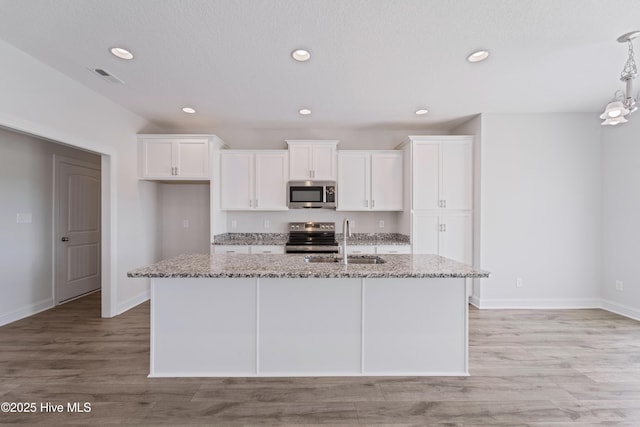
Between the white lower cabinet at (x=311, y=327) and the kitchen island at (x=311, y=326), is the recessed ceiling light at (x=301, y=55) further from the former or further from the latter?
the white lower cabinet at (x=311, y=327)

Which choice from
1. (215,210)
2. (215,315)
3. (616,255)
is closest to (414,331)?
(215,315)

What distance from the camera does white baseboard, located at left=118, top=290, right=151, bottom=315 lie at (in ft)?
12.6

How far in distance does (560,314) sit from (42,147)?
7232 millimetres

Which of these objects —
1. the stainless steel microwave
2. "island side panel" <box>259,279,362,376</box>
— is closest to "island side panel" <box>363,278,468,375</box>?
"island side panel" <box>259,279,362,376</box>

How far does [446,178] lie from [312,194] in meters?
1.95

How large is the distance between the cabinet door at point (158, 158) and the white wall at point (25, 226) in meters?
1.21

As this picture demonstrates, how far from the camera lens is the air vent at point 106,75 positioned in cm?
286

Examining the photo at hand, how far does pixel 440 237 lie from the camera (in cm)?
415

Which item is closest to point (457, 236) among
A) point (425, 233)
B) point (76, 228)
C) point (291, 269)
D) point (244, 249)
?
point (425, 233)

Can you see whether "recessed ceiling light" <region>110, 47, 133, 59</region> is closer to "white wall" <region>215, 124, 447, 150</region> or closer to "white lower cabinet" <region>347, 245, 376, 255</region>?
"white wall" <region>215, 124, 447, 150</region>

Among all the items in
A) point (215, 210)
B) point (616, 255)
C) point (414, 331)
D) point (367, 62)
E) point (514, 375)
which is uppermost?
point (367, 62)

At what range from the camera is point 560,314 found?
378 centimetres

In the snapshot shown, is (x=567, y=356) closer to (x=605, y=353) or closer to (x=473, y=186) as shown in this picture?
(x=605, y=353)

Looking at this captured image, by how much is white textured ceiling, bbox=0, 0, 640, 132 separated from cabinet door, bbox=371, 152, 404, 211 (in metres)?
0.81
